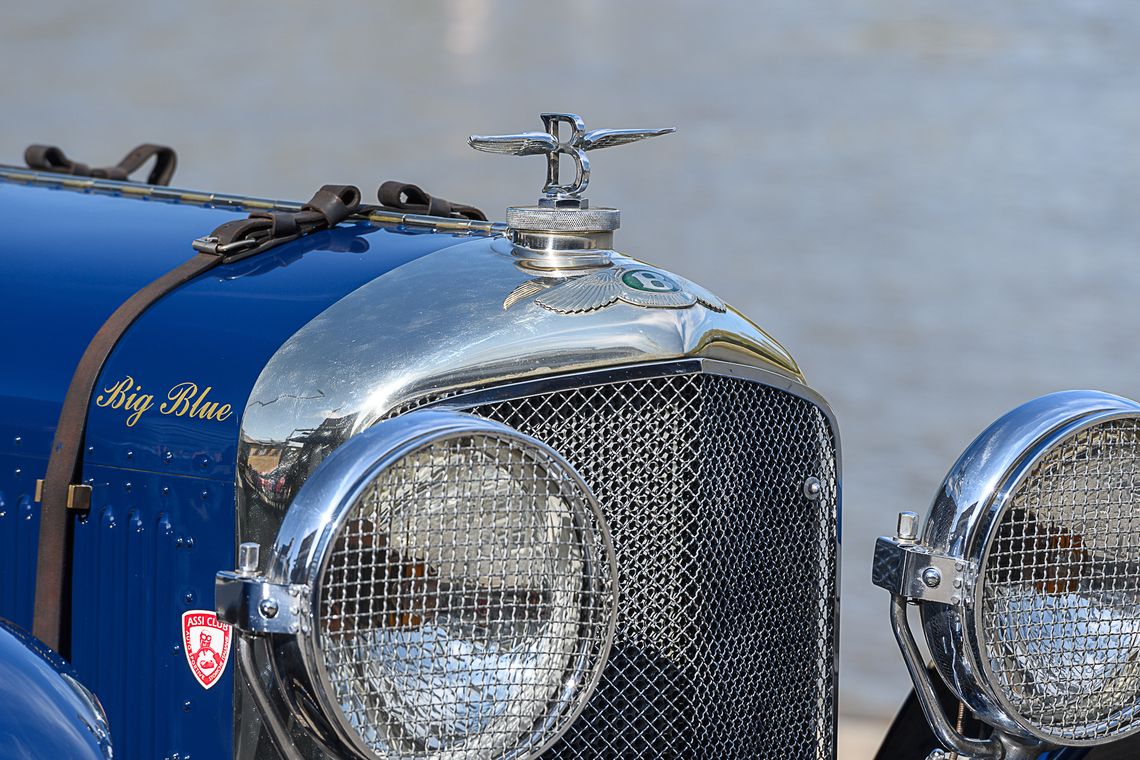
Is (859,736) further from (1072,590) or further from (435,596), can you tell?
(435,596)

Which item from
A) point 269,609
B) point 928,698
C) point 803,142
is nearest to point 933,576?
point 928,698

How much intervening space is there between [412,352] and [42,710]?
582 millimetres

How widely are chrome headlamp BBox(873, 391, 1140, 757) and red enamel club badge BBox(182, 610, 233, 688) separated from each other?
2.62ft

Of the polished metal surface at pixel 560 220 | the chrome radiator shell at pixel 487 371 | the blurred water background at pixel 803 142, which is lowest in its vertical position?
the chrome radiator shell at pixel 487 371

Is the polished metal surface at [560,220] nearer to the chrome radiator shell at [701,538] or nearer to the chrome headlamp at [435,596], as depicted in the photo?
the chrome radiator shell at [701,538]

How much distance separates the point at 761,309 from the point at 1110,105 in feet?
19.0

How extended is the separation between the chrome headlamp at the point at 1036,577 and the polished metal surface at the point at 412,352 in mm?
352

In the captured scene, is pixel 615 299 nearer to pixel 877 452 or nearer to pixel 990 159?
pixel 877 452

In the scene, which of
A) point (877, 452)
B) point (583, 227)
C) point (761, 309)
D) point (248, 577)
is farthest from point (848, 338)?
point (248, 577)

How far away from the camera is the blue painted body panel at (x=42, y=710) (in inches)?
57.6

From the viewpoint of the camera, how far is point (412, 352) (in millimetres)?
1835

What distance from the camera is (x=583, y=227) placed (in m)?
2.02

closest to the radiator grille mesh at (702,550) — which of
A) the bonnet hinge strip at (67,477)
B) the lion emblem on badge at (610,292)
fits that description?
the lion emblem on badge at (610,292)

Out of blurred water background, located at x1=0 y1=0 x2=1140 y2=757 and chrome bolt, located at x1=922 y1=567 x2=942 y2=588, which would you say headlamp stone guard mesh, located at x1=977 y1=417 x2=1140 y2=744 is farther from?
blurred water background, located at x1=0 y1=0 x2=1140 y2=757
